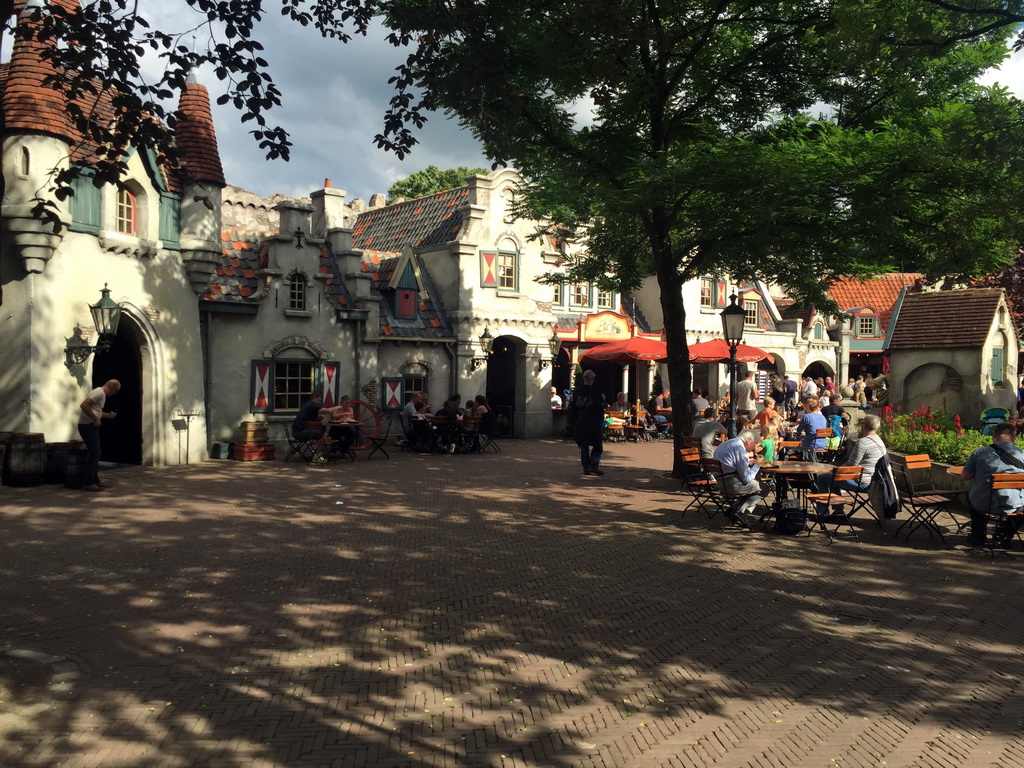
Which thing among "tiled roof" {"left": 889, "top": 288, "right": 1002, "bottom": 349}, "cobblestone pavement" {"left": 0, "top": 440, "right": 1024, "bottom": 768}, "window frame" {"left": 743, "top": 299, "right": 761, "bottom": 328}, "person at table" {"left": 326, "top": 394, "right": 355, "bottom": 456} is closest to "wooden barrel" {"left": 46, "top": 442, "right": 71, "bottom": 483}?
"cobblestone pavement" {"left": 0, "top": 440, "right": 1024, "bottom": 768}

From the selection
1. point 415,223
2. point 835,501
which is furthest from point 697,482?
point 415,223

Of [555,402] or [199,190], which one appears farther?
[555,402]

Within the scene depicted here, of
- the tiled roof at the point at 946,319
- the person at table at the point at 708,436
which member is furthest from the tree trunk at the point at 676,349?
the tiled roof at the point at 946,319

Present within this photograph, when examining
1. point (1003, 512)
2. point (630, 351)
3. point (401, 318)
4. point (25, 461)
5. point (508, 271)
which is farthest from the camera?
point (508, 271)

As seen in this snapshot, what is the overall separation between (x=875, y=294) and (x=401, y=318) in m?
28.3

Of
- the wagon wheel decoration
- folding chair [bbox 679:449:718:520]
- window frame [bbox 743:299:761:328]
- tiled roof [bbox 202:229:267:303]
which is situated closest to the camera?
folding chair [bbox 679:449:718:520]

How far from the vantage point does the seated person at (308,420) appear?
18.4 m

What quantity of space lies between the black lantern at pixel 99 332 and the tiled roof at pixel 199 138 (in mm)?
3618

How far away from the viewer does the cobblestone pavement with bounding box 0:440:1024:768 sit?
4.97m

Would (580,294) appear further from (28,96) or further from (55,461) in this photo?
(55,461)

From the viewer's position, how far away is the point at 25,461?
14086 millimetres

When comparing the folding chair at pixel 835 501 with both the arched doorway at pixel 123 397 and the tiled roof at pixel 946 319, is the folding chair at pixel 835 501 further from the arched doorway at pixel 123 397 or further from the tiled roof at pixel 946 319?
the arched doorway at pixel 123 397

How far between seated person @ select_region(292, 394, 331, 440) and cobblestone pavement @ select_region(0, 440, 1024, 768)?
641 centimetres

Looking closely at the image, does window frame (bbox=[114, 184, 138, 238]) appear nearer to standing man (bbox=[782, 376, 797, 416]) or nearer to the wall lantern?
the wall lantern
